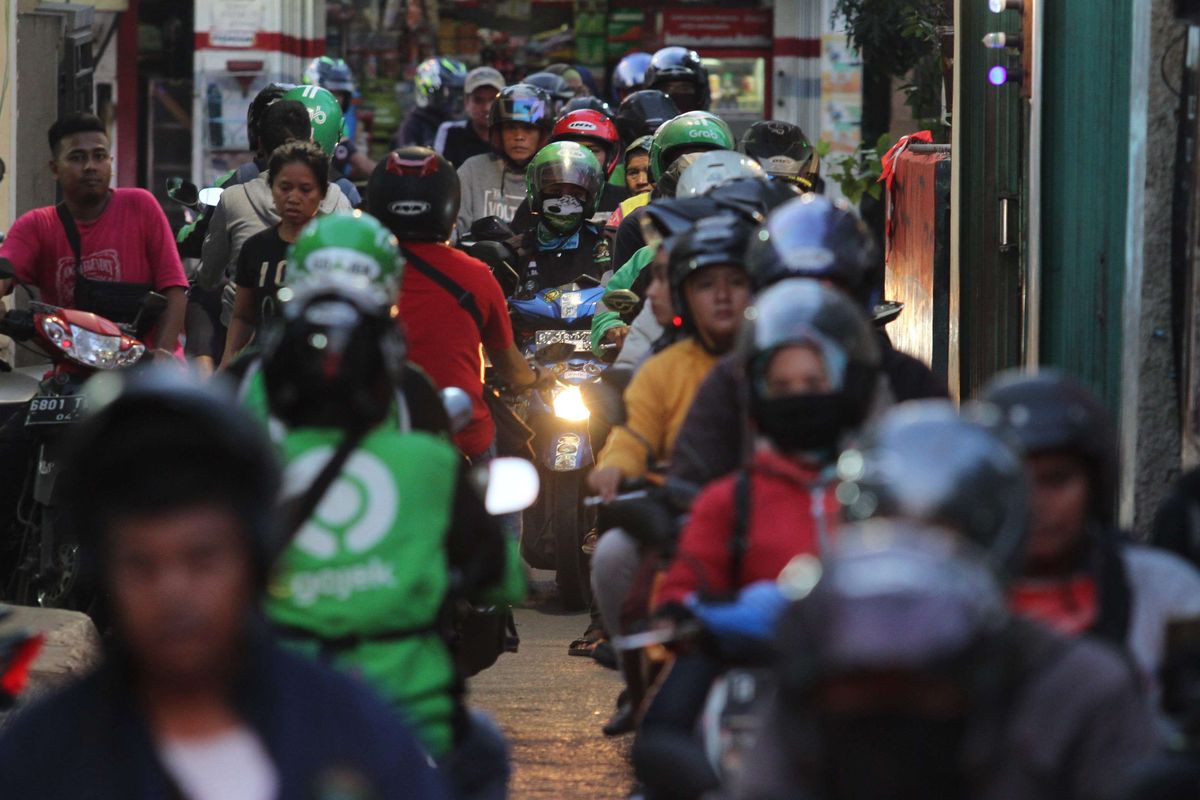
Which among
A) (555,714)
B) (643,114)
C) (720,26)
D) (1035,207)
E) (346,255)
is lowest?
(555,714)

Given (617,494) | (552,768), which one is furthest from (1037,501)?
(552,768)

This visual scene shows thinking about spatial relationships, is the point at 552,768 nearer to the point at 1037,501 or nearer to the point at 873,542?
the point at 1037,501

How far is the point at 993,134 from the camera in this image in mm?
12172

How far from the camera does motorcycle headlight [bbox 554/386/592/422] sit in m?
10.6

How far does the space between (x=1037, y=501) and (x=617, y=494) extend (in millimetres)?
2586

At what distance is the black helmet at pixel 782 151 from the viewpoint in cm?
1095

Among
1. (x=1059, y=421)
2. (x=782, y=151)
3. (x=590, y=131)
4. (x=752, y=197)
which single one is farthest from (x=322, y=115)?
(x=1059, y=421)

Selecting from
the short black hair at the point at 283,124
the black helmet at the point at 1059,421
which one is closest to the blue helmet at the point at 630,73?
the short black hair at the point at 283,124

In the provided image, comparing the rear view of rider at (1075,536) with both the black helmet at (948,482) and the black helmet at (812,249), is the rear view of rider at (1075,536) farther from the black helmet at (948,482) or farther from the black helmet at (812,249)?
the black helmet at (812,249)

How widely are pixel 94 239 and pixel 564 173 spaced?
7.78 ft

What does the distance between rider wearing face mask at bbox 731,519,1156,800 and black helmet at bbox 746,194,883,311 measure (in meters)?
2.58

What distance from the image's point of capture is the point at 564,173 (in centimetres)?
1127

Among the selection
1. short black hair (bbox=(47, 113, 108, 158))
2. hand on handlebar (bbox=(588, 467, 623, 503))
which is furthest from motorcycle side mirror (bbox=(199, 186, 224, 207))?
hand on handlebar (bbox=(588, 467, 623, 503))

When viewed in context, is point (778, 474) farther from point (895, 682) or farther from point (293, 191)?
point (293, 191)
